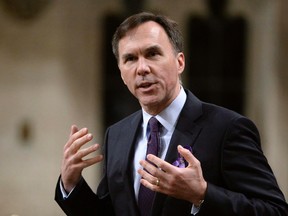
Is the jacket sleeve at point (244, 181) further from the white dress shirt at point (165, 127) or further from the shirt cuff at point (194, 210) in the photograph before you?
the white dress shirt at point (165, 127)

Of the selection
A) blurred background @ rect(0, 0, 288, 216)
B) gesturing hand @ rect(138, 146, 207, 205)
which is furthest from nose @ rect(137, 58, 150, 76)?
blurred background @ rect(0, 0, 288, 216)

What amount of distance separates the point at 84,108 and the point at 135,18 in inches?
166

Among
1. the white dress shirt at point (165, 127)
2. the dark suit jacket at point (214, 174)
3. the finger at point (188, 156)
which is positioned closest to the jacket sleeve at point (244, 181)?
the dark suit jacket at point (214, 174)

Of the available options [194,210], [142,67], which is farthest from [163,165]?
[142,67]

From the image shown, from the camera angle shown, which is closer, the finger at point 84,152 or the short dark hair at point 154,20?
the finger at point 84,152

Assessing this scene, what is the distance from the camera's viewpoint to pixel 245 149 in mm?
2102

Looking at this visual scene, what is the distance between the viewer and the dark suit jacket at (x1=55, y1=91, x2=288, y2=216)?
2.04 metres

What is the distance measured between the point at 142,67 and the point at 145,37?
10cm

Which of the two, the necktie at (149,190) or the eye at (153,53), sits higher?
the eye at (153,53)

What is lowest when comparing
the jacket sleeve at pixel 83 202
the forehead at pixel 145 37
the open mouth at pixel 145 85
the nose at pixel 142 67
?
the jacket sleeve at pixel 83 202

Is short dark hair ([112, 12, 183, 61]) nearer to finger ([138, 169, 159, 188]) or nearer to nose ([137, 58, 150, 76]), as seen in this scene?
nose ([137, 58, 150, 76])

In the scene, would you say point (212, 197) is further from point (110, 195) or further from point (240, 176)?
point (110, 195)

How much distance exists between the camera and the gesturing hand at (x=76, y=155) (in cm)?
217

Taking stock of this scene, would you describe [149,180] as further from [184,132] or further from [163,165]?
[184,132]
